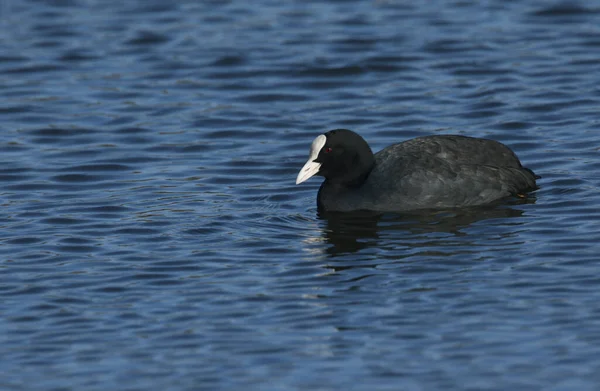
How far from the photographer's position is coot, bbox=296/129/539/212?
11531 mm

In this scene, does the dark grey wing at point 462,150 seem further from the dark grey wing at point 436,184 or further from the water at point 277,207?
the water at point 277,207

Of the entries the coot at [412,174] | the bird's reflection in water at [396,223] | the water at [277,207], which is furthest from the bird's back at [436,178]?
the water at [277,207]

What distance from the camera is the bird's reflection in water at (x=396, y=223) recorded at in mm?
10828

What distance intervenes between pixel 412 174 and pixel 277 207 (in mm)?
1442

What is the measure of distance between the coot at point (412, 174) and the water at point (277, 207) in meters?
0.25

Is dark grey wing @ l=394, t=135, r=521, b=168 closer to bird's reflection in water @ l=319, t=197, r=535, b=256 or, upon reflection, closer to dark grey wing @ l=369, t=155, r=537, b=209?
dark grey wing @ l=369, t=155, r=537, b=209

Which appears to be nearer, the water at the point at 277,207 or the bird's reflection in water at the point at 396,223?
the water at the point at 277,207

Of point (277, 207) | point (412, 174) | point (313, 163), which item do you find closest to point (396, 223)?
point (412, 174)

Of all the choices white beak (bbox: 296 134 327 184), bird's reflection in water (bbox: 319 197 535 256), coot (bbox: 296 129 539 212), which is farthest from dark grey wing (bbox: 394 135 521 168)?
white beak (bbox: 296 134 327 184)

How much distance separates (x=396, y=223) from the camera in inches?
444

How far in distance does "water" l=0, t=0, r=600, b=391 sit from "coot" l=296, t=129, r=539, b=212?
249 mm

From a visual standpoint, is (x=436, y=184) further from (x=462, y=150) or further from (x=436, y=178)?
(x=462, y=150)

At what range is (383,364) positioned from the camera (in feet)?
25.7

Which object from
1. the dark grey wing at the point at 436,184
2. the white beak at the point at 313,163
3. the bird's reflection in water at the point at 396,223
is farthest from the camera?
the white beak at the point at 313,163
